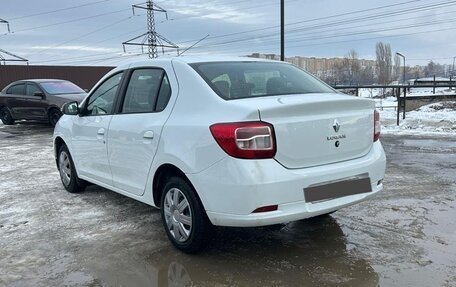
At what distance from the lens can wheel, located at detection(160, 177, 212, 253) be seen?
12.0 ft

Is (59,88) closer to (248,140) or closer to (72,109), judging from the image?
(72,109)

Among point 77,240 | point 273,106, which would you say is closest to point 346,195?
point 273,106

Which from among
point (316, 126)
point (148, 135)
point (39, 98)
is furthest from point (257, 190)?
point (39, 98)

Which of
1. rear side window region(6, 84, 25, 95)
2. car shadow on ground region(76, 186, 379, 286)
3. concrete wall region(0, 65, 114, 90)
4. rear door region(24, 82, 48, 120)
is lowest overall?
car shadow on ground region(76, 186, 379, 286)

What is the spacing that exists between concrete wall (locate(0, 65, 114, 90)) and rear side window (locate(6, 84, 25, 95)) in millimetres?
13047

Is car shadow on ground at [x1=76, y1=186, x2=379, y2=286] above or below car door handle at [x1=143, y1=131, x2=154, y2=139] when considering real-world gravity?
below

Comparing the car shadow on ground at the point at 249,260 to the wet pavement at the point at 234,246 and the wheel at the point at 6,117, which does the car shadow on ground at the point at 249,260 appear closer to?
the wet pavement at the point at 234,246

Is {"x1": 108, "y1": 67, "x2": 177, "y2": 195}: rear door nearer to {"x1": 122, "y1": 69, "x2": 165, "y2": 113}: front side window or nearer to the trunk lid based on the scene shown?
{"x1": 122, "y1": 69, "x2": 165, "y2": 113}: front side window

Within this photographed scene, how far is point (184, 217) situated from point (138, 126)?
997 mm

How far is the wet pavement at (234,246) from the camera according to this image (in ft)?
11.4

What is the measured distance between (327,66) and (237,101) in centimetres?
5133

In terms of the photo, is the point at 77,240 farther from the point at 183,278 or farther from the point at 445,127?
the point at 445,127

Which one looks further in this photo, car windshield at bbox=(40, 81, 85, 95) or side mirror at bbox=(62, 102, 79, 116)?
car windshield at bbox=(40, 81, 85, 95)

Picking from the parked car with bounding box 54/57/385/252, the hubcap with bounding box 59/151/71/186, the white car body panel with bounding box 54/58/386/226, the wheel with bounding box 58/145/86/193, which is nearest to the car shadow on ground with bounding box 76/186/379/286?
the parked car with bounding box 54/57/385/252
